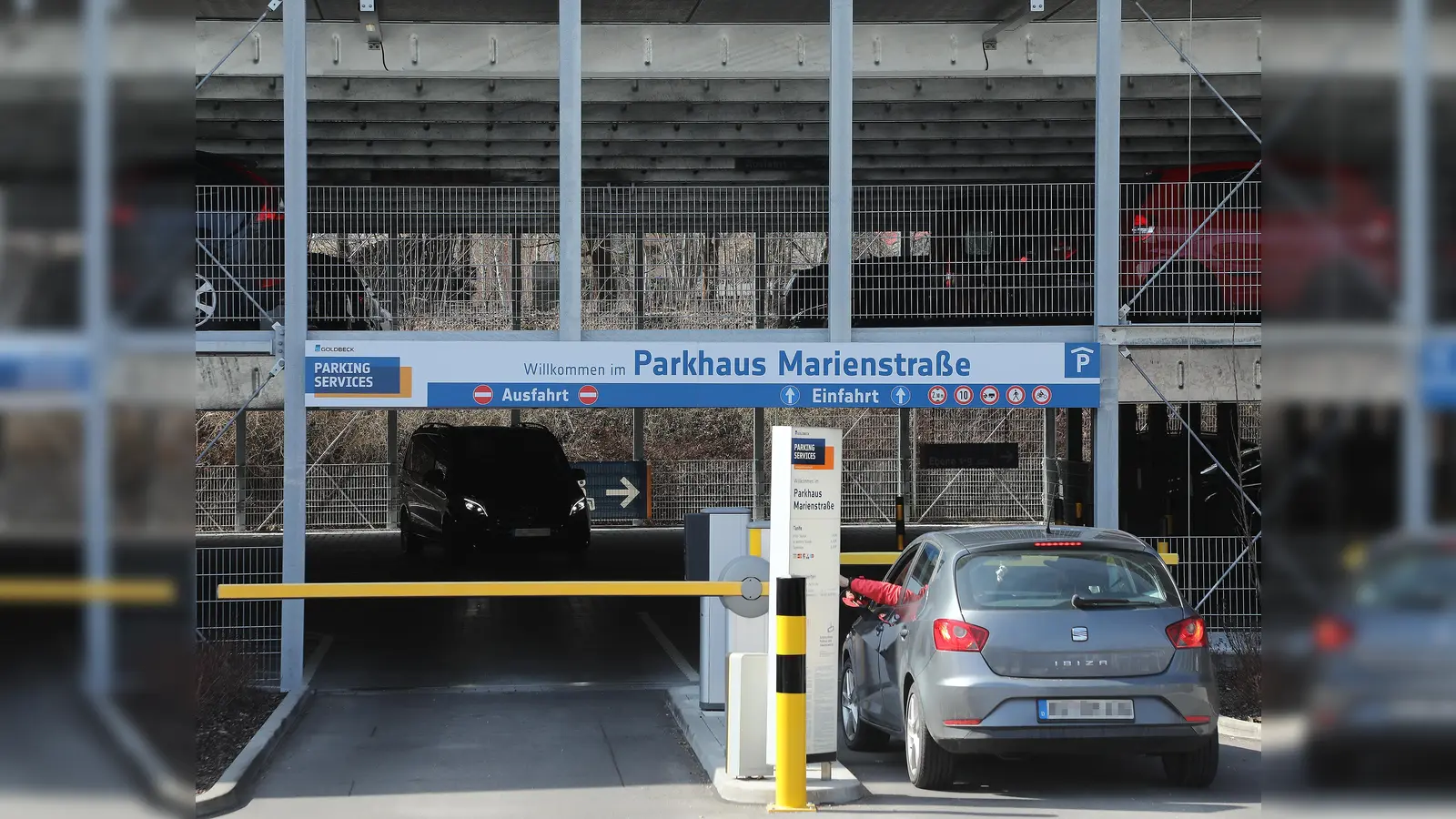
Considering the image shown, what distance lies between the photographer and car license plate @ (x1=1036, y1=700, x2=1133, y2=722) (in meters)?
7.69

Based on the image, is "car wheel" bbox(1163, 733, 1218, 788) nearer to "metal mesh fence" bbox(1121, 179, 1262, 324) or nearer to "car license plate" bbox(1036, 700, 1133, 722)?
"car license plate" bbox(1036, 700, 1133, 722)

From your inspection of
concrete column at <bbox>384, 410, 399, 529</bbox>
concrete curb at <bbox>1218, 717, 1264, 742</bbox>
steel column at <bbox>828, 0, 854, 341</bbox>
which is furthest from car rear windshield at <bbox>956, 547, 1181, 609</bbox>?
concrete column at <bbox>384, 410, 399, 529</bbox>

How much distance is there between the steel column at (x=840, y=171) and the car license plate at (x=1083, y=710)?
20.6 feet

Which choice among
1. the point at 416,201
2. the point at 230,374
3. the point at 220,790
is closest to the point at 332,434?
the point at 416,201

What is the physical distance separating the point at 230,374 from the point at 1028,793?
329 inches

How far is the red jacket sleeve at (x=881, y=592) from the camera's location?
9062 mm

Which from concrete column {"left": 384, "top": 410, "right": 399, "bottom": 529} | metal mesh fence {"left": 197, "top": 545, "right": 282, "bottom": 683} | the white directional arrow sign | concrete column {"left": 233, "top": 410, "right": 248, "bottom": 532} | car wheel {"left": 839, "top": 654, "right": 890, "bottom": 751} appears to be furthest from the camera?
the white directional arrow sign

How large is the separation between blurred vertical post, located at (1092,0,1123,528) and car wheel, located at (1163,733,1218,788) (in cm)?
538

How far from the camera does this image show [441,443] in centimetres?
2300
